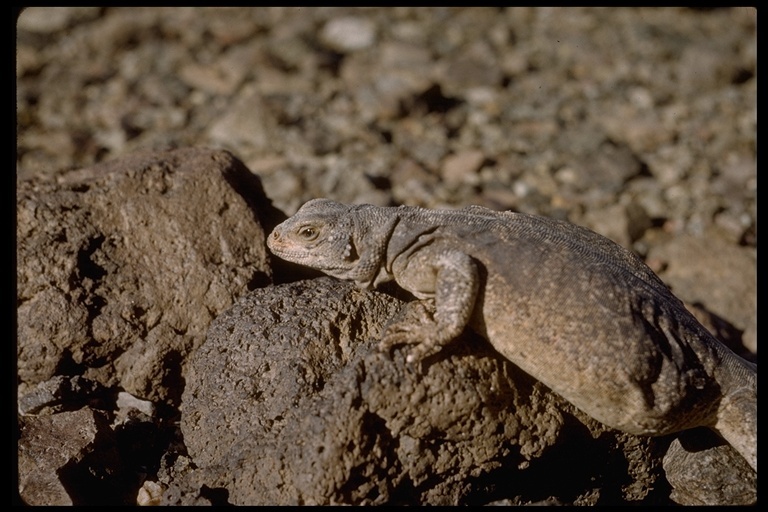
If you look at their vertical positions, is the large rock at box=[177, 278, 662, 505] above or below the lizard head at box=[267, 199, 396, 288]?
below

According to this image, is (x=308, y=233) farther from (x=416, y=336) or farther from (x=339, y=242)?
(x=416, y=336)

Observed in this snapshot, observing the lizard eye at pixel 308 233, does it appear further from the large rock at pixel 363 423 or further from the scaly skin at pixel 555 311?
the large rock at pixel 363 423

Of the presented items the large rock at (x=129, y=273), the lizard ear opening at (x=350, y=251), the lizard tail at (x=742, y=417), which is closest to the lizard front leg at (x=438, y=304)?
the lizard ear opening at (x=350, y=251)

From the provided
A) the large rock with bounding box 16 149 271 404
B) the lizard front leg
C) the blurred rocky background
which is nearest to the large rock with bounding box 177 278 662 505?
the blurred rocky background

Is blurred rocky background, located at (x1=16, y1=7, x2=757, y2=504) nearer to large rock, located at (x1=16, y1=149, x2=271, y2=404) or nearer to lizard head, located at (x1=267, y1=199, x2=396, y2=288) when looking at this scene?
large rock, located at (x1=16, y1=149, x2=271, y2=404)

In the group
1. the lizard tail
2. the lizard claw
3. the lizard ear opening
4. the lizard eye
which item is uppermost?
the lizard eye

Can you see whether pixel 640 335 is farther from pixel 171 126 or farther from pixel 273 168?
pixel 171 126

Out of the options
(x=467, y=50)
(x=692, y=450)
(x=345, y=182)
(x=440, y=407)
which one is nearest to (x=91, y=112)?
(x=345, y=182)

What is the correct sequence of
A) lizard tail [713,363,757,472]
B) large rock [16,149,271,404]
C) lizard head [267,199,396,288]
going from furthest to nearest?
large rock [16,149,271,404] → lizard head [267,199,396,288] → lizard tail [713,363,757,472]
